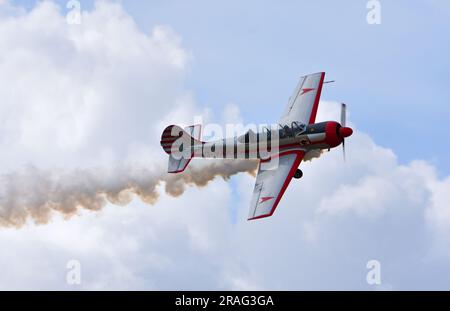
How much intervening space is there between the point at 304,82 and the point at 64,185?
1473 cm

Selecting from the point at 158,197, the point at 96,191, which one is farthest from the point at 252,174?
the point at 96,191

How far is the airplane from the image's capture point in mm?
43906

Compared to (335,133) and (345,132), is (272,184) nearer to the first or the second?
(335,133)

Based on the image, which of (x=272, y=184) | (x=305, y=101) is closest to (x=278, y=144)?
(x=272, y=184)

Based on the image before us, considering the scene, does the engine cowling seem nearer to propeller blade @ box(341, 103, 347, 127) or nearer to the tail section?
propeller blade @ box(341, 103, 347, 127)

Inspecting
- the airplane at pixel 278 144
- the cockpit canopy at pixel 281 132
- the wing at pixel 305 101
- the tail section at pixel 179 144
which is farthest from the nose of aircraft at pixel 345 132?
the tail section at pixel 179 144

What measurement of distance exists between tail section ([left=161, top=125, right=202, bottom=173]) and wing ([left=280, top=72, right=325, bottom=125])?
5.02m

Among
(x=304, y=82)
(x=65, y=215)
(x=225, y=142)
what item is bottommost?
(x=65, y=215)

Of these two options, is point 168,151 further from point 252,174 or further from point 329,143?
point 329,143

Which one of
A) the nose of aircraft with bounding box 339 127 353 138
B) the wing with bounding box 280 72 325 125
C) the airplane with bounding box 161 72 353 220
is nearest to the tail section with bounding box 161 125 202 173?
the airplane with bounding box 161 72 353 220

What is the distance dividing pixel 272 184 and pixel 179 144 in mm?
7369

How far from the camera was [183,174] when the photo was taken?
162 feet

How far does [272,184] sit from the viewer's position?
144 feet

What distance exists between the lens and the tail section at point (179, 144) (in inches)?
1911
